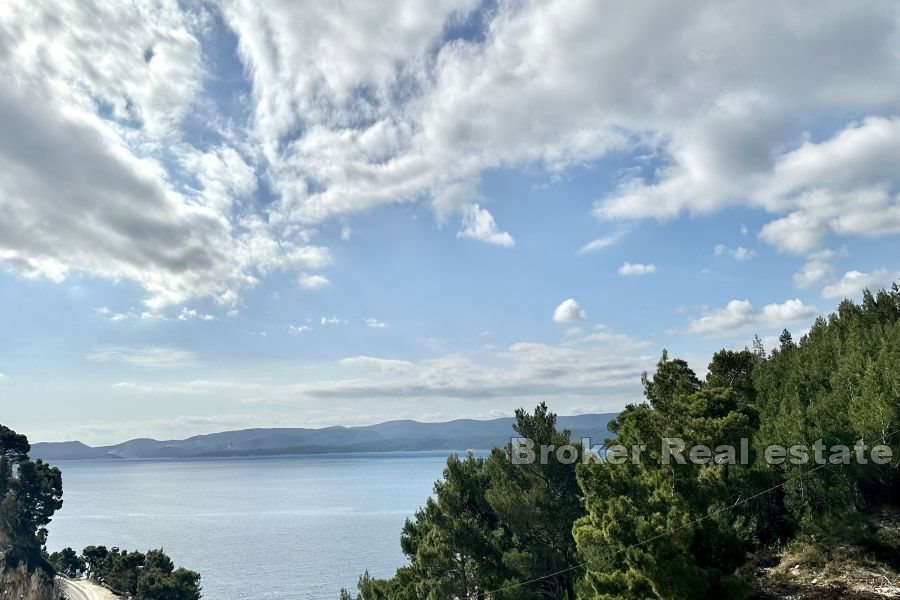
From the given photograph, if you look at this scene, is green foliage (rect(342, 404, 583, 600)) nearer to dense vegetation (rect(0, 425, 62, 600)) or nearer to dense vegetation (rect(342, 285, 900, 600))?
dense vegetation (rect(342, 285, 900, 600))

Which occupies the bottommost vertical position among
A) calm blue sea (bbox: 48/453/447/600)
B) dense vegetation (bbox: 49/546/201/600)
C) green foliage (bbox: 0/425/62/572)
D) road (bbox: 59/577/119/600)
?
calm blue sea (bbox: 48/453/447/600)

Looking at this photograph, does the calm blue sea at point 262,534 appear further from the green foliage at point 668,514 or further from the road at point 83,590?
the green foliage at point 668,514

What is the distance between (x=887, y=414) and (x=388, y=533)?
91.5 m

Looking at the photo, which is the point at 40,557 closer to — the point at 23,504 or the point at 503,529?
the point at 23,504

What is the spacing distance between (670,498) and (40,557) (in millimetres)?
80470

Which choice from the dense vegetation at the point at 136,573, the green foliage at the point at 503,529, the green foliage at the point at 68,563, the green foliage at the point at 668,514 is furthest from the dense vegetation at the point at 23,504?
the green foliage at the point at 668,514

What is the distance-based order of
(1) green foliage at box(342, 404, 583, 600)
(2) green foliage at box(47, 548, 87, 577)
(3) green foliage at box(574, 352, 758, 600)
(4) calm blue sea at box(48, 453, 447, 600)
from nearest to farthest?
(3) green foliage at box(574, 352, 758, 600) < (1) green foliage at box(342, 404, 583, 600) < (4) calm blue sea at box(48, 453, 447, 600) < (2) green foliage at box(47, 548, 87, 577)

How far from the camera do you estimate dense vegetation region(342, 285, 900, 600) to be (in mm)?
17984

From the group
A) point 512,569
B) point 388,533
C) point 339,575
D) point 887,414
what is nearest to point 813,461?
point 887,414

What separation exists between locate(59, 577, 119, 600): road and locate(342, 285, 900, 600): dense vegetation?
4133cm

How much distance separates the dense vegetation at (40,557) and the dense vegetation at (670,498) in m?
29.7

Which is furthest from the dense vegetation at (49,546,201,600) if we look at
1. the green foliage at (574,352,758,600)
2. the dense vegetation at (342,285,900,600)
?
the green foliage at (574,352,758,600)

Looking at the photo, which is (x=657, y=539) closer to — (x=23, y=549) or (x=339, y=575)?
(x=339, y=575)

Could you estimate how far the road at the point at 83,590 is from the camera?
195 feet
